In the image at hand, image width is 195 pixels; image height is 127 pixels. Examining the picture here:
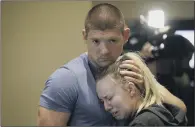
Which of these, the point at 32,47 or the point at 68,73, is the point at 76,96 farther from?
the point at 32,47

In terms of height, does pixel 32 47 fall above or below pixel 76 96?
above

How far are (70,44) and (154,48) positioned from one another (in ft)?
0.92

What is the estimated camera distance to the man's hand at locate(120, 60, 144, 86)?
0.71 metres

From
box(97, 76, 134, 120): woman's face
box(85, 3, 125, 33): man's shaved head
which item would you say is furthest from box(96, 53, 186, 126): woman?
box(85, 3, 125, 33): man's shaved head

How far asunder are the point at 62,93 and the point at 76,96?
0.04m

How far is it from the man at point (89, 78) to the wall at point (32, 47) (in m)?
0.05

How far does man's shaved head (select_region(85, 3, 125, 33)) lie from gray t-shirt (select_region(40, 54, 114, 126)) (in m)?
0.13

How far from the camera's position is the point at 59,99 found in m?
0.71

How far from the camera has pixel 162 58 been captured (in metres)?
0.81

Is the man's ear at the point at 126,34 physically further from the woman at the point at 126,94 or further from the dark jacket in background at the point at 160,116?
the dark jacket in background at the point at 160,116

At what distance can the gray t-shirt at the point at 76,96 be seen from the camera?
2.31 ft

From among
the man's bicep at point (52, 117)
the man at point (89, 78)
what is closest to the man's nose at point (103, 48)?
the man at point (89, 78)

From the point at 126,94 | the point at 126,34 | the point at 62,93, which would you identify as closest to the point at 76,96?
the point at 62,93

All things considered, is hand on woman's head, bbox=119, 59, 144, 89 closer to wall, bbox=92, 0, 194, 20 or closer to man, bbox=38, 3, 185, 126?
man, bbox=38, 3, 185, 126
